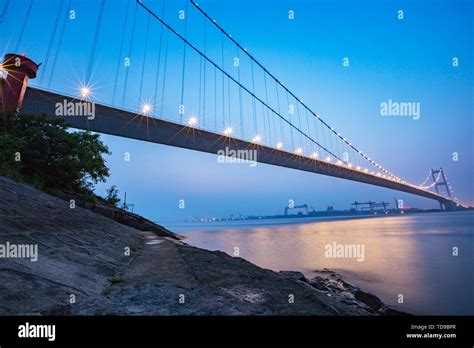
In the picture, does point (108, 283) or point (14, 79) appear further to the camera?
point (14, 79)

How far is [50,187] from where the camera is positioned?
11703mm

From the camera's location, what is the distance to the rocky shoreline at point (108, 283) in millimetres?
2533

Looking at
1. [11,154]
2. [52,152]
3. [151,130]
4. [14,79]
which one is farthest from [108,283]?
[151,130]

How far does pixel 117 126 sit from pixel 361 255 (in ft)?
76.5

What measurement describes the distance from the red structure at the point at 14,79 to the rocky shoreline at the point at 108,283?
12676 millimetres

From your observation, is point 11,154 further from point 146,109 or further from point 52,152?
point 146,109

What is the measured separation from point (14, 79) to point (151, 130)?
13.6 metres

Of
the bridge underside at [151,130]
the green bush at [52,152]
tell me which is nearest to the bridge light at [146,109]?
the bridge underside at [151,130]

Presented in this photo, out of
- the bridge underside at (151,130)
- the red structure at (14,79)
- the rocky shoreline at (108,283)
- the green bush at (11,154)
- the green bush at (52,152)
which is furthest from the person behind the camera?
the bridge underside at (151,130)

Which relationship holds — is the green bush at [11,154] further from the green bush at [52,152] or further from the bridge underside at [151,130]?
the bridge underside at [151,130]

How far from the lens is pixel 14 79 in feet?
53.0

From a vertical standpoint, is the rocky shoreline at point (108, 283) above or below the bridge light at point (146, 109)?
below
